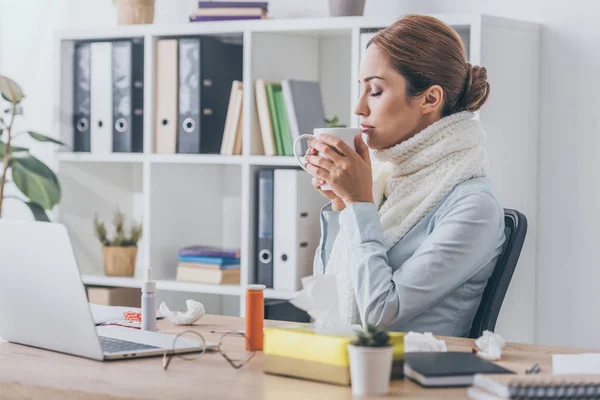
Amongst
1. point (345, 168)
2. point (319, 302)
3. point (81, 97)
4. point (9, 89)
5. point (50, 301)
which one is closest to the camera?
point (319, 302)

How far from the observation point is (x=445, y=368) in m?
1.35

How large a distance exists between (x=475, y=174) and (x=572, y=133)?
1063 mm

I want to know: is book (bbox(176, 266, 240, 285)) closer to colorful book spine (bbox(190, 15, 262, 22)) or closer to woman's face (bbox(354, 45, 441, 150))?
colorful book spine (bbox(190, 15, 262, 22))

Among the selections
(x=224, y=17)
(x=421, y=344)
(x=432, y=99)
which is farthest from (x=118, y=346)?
(x=224, y=17)

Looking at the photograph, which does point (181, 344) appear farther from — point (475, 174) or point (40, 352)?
point (475, 174)

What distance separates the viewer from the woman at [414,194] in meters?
1.86

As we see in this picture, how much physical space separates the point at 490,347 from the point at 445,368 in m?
0.21

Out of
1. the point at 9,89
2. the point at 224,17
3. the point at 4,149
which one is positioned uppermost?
the point at 224,17

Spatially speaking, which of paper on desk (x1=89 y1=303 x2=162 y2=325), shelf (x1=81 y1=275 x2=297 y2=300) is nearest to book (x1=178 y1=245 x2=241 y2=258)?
shelf (x1=81 y1=275 x2=297 y2=300)

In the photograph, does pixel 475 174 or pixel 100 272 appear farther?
pixel 100 272

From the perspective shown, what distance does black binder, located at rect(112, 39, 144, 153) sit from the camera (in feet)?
11.1

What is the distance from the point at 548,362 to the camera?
151cm

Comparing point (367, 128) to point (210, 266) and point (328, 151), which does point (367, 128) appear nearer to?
point (328, 151)

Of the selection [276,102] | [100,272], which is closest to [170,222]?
[100,272]
